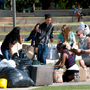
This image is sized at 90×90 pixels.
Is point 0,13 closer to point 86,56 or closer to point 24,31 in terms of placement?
point 24,31

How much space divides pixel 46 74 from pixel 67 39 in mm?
2129

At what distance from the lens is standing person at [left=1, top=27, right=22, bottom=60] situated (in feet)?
29.6

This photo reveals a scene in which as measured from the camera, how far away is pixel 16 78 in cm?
731

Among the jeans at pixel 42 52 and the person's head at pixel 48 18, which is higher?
the person's head at pixel 48 18

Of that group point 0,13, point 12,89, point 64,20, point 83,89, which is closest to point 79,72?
point 83,89

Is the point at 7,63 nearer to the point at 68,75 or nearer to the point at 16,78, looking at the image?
the point at 16,78

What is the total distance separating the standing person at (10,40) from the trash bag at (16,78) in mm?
1638

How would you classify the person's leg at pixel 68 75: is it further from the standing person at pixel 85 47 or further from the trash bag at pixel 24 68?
the trash bag at pixel 24 68

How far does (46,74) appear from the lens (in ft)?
25.6

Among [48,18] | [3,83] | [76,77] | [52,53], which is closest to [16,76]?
[3,83]

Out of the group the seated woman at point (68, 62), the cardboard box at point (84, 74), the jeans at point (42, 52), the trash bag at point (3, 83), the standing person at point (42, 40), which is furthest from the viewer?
the jeans at point (42, 52)

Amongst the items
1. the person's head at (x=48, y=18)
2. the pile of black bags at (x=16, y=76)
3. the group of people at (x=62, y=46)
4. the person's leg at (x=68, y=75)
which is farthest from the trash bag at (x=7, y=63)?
the person's head at (x=48, y=18)

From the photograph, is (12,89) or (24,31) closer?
(12,89)

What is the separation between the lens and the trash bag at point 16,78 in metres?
7.28
